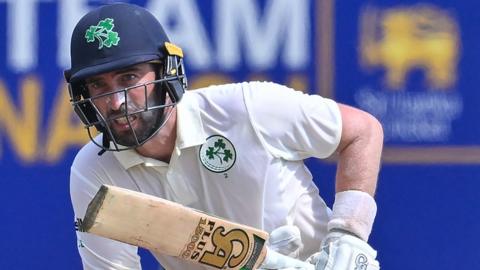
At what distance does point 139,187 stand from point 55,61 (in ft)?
2.64

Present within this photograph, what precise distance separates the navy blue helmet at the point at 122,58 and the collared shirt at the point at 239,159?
0.29 ft

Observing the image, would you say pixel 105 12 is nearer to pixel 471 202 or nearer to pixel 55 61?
pixel 55 61

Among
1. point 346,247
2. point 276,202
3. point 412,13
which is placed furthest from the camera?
point 412,13

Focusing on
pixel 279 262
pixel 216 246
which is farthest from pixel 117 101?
pixel 279 262

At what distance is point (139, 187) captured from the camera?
202cm

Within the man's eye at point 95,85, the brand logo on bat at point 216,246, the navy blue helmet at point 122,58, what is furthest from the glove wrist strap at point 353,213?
the man's eye at point 95,85

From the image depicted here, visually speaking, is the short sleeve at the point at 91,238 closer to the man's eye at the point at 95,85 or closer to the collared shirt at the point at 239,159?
the collared shirt at the point at 239,159

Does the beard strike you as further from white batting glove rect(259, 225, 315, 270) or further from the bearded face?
white batting glove rect(259, 225, 315, 270)

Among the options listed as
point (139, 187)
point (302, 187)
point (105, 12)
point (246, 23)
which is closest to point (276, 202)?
point (302, 187)

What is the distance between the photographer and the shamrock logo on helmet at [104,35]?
187cm

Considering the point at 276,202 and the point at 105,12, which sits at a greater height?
the point at 105,12

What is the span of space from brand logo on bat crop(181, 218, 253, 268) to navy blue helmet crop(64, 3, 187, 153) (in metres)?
0.23

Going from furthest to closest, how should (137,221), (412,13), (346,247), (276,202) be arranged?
(412,13) < (276,202) < (346,247) < (137,221)

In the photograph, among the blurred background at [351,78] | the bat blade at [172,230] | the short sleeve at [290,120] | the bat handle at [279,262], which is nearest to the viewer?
the bat blade at [172,230]
